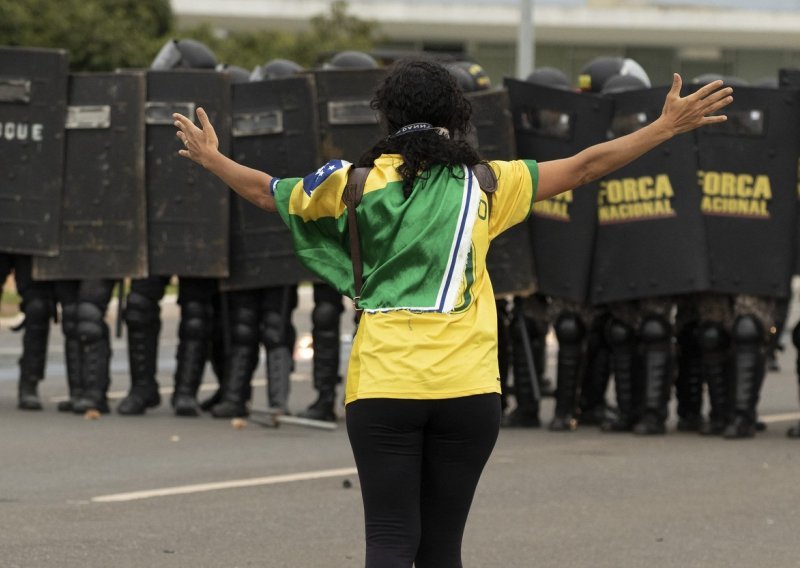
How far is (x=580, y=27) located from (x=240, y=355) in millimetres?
44794

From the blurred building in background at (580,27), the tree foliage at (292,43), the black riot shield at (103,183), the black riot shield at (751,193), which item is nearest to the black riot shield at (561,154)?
the black riot shield at (751,193)

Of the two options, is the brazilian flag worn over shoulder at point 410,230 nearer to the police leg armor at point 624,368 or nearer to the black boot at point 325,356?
the police leg armor at point 624,368

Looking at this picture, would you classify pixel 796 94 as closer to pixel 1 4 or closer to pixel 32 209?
pixel 32 209

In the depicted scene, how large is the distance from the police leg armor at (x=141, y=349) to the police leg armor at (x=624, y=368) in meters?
2.87

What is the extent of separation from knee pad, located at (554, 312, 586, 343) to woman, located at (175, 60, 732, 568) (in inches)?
239

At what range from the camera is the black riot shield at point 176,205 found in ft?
35.4

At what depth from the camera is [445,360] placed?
434cm

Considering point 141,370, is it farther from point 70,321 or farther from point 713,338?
point 713,338

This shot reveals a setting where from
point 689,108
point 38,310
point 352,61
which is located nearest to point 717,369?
point 352,61

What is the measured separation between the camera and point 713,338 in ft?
33.8


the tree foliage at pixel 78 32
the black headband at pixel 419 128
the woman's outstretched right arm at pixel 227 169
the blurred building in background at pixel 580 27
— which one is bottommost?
the woman's outstretched right arm at pixel 227 169

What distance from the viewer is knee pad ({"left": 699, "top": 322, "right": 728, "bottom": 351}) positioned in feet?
33.8

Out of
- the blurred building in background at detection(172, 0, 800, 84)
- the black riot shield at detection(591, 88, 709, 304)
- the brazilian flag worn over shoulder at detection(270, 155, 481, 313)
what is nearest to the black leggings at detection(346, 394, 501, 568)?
the brazilian flag worn over shoulder at detection(270, 155, 481, 313)

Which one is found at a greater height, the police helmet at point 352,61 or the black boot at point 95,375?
the police helmet at point 352,61
